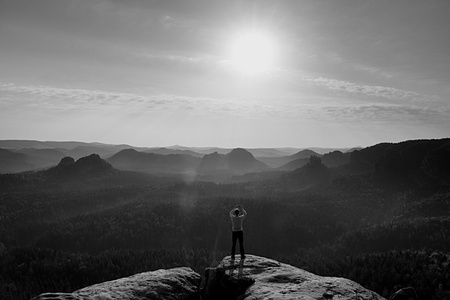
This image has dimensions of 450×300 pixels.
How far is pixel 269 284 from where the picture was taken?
68.9 ft

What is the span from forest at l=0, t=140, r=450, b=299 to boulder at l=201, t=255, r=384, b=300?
9075 mm

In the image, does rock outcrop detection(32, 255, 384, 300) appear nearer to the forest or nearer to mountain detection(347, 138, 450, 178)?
the forest

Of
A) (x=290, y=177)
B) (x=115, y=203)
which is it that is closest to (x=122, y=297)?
(x=115, y=203)

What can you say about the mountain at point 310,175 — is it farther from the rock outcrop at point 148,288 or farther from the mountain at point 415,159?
the rock outcrop at point 148,288

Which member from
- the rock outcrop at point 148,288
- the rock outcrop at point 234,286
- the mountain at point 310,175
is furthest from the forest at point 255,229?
the rock outcrop at point 234,286

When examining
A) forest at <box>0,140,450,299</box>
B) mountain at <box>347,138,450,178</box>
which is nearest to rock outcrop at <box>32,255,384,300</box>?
forest at <box>0,140,450,299</box>

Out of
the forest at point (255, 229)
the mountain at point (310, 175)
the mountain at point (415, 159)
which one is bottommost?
the forest at point (255, 229)

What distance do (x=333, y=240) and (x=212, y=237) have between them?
38973mm

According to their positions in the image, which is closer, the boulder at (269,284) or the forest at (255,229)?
the boulder at (269,284)

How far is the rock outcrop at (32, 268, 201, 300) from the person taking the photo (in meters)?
19.0

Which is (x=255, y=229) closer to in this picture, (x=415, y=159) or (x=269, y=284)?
(x=269, y=284)

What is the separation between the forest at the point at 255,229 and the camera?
55969 mm

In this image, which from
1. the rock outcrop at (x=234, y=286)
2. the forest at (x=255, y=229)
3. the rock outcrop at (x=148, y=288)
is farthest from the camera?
the forest at (x=255, y=229)

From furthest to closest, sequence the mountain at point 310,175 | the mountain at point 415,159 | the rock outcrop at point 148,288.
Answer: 1. the mountain at point 310,175
2. the mountain at point 415,159
3. the rock outcrop at point 148,288
